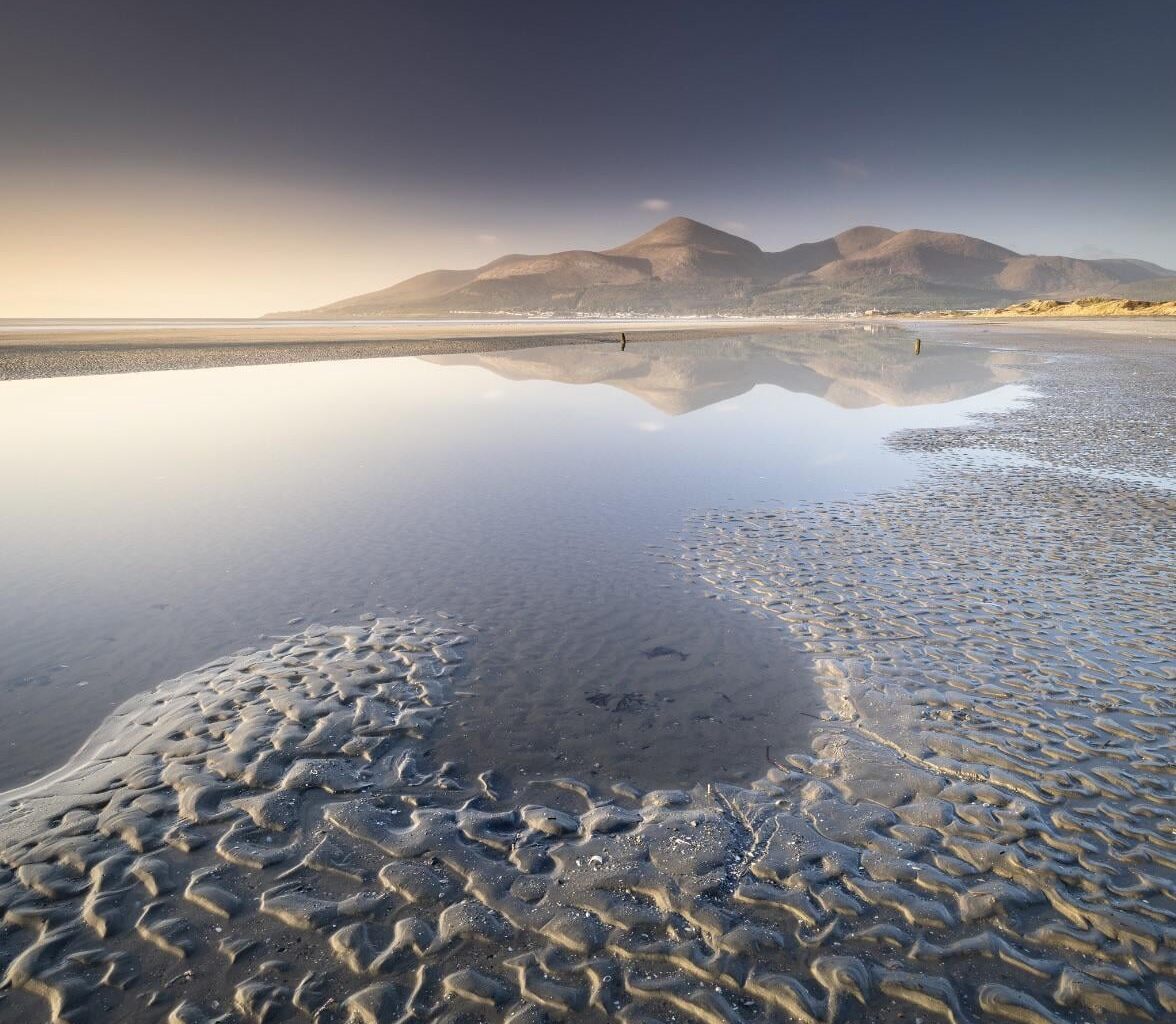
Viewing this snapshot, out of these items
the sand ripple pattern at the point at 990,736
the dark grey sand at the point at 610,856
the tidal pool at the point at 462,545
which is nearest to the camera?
the dark grey sand at the point at 610,856

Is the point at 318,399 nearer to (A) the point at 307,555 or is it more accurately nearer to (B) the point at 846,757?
(A) the point at 307,555

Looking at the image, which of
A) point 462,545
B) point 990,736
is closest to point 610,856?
point 990,736

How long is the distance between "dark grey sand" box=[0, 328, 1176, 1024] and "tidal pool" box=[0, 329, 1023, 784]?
0.52 m

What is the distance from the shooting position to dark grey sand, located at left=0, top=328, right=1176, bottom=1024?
11.6ft

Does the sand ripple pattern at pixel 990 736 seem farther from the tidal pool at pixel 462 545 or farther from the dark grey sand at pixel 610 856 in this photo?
the tidal pool at pixel 462 545

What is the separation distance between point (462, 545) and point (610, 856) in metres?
6.57

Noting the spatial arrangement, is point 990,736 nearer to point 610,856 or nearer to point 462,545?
point 610,856

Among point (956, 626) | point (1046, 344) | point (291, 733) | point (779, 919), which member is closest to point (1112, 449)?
point (956, 626)

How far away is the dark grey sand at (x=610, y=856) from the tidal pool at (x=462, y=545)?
52cm

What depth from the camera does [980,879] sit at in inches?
169

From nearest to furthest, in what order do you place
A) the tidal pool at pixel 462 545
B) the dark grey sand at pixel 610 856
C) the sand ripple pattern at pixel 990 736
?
the dark grey sand at pixel 610 856 → the sand ripple pattern at pixel 990 736 → the tidal pool at pixel 462 545

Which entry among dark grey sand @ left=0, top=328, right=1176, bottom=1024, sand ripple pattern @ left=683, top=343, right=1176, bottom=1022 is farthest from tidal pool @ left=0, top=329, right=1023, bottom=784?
sand ripple pattern @ left=683, top=343, right=1176, bottom=1022

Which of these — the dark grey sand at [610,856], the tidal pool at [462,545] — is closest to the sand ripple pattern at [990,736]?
the dark grey sand at [610,856]

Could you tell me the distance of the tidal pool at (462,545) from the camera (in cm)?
609
